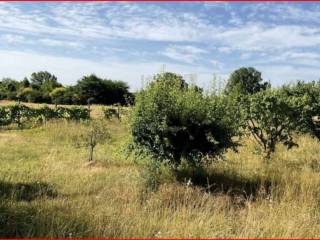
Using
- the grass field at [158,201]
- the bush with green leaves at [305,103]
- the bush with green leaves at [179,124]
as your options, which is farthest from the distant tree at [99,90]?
the bush with green leaves at [179,124]

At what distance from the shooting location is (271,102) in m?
10.3

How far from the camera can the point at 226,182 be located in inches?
304

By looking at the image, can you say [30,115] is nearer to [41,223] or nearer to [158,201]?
[158,201]

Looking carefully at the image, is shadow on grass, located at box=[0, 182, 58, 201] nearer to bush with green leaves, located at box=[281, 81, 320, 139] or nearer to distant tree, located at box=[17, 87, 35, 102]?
bush with green leaves, located at box=[281, 81, 320, 139]

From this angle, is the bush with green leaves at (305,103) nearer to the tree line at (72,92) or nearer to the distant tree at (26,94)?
the tree line at (72,92)

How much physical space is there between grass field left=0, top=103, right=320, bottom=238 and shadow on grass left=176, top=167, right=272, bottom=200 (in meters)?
0.02

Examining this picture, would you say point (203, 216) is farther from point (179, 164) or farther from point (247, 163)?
point (247, 163)

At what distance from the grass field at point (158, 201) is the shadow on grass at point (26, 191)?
0.02 meters

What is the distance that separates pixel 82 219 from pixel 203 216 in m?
1.52

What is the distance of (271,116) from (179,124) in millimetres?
3520

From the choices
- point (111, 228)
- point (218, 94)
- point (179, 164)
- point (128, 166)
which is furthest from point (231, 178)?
point (111, 228)

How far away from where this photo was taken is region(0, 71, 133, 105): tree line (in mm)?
46000

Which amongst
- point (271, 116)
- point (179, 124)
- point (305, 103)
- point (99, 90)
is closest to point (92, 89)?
point (99, 90)

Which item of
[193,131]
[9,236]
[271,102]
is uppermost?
[271,102]
